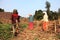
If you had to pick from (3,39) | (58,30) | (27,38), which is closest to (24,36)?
(27,38)

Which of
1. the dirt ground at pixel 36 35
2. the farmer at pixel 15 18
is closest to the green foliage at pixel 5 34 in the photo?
the dirt ground at pixel 36 35

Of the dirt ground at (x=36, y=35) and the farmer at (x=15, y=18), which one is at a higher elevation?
the farmer at (x=15, y=18)

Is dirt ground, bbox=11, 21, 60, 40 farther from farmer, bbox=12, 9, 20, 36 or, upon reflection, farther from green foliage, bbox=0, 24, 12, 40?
farmer, bbox=12, 9, 20, 36

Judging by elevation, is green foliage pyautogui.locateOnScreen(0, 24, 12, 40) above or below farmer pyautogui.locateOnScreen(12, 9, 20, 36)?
below

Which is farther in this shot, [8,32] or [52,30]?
[52,30]

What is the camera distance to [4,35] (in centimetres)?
1623

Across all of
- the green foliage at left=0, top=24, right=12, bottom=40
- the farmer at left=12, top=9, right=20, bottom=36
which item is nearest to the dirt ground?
the green foliage at left=0, top=24, right=12, bottom=40

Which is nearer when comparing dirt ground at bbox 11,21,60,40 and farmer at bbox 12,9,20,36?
farmer at bbox 12,9,20,36

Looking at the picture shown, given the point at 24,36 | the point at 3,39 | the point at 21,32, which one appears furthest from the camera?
the point at 21,32

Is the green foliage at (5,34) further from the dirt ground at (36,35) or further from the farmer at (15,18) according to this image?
the farmer at (15,18)

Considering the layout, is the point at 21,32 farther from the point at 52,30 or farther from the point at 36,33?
the point at 52,30

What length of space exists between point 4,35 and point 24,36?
146cm

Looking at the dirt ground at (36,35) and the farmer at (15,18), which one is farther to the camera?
the dirt ground at (36,35)

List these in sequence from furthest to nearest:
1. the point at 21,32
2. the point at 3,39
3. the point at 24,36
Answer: the point at 21,32
the point at 24,36
the point at 3,39
